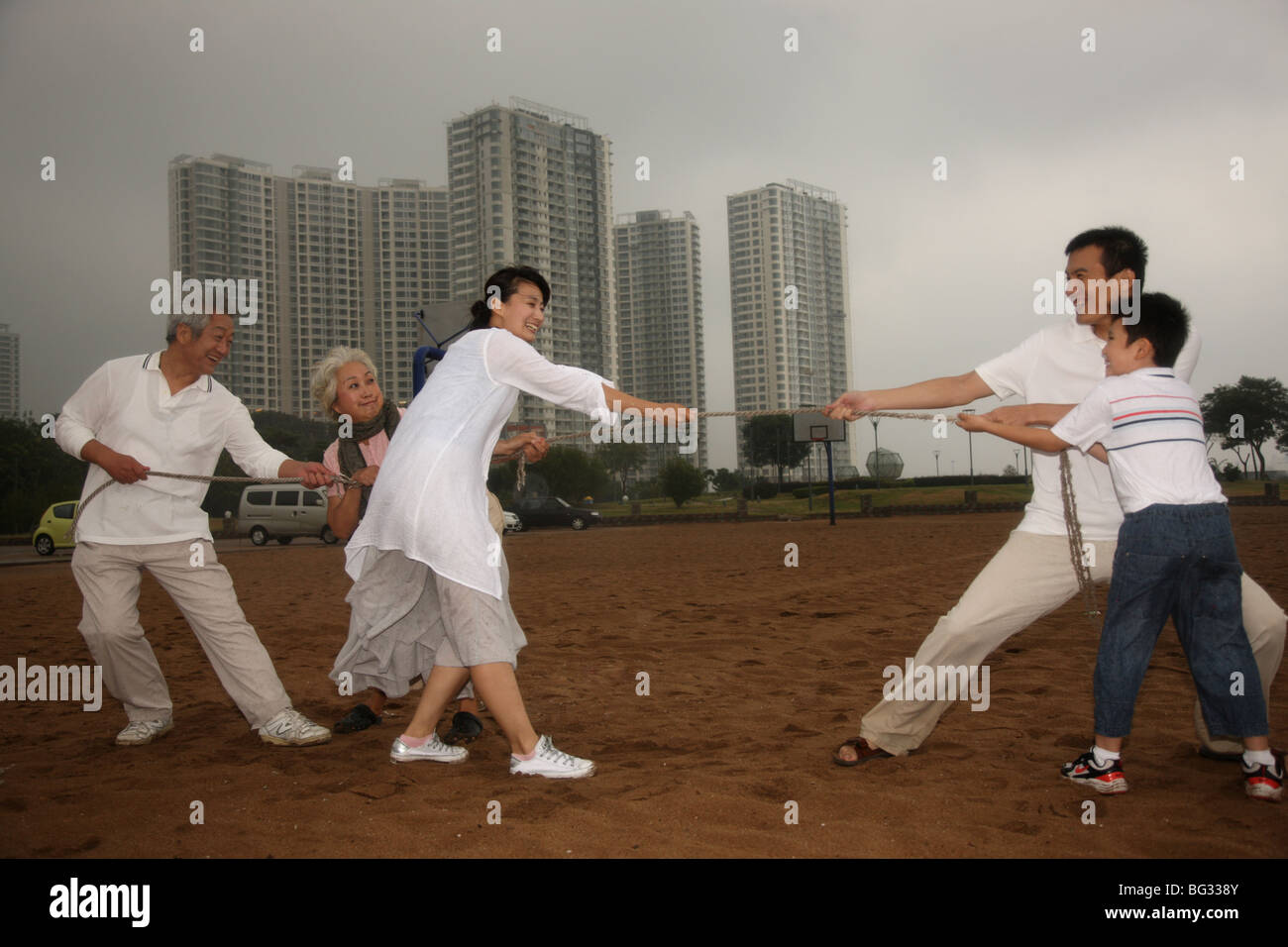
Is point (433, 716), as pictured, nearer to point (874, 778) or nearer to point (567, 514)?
point (874, 778)

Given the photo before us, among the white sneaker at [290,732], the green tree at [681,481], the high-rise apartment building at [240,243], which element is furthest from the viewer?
the green tree at [681,481]

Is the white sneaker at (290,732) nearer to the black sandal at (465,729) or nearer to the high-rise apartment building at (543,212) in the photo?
the black sandal at (465,729)

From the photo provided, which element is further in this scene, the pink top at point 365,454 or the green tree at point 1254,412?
the green tree at point 1254,412

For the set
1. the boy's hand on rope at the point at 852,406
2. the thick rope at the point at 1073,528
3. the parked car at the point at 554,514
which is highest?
the boy's hand on rope at the point at 852,406

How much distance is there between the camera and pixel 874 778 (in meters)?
3.34

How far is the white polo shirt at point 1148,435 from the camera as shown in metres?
2.97

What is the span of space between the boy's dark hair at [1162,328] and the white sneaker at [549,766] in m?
2.50

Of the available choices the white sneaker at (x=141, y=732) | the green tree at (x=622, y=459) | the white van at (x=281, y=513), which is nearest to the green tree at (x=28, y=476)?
the white van at (x=281, y=513)

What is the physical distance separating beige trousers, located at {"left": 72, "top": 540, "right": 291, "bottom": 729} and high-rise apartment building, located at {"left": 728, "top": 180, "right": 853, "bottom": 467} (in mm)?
49113

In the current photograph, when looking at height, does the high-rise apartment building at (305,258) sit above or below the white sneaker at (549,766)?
above

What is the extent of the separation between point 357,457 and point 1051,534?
310 cm

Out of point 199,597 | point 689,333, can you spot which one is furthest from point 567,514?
point 689,333

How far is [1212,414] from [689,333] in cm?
3187

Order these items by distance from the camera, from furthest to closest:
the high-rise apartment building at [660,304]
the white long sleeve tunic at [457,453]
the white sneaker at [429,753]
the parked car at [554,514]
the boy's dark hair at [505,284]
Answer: the high-rise apartment building at [660,304], the parked car at [554,514], the white sneaker at [429,753], the boy's dark hair at [505,284], the white long sleeve tunic at [457,453]
